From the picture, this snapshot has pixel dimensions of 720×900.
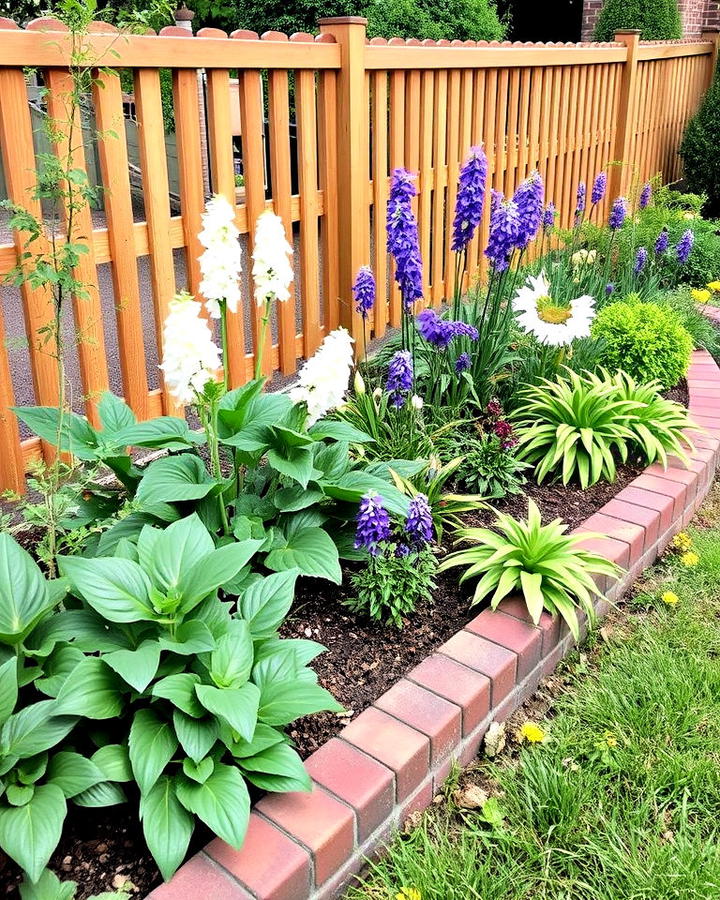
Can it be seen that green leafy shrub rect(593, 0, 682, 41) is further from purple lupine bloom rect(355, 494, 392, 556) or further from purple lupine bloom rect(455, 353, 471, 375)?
purple lupine bloom rect(355, 494, 392, 556)

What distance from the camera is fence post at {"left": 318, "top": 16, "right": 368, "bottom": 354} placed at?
12.4 feet

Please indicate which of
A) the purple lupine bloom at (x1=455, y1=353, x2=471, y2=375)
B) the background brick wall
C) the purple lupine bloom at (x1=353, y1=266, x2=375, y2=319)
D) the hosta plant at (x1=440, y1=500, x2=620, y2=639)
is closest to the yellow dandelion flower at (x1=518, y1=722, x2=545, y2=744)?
the hosta plant at (x1=440, y1=500, x2=620, y2=639)

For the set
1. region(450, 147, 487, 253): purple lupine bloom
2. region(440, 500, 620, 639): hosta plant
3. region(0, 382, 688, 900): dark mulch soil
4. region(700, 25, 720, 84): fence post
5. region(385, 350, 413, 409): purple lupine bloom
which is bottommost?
region(0, 382, 688, 900): dark mulch soil

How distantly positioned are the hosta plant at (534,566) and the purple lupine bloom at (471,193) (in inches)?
48.1

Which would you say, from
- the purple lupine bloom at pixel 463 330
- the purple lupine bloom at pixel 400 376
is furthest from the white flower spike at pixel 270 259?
the purple lupine bloom at pixel 463 330

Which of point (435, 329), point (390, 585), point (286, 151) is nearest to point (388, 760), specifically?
point (390, 585)

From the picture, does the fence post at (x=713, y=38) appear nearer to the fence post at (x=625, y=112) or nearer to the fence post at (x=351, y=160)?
the fence post at (x=625, y=112)

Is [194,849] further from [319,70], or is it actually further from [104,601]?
[319,70]

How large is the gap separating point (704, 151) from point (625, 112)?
95.1 inches

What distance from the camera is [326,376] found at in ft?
7.86

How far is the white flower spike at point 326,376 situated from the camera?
2369 millimetres

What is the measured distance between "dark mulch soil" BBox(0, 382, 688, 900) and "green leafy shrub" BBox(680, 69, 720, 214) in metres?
7.31

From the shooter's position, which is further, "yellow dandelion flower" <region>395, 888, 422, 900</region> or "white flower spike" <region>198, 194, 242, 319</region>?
"white flower spike" <region>198, 194, 242, 319</region>

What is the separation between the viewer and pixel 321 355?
2385 millimetres
